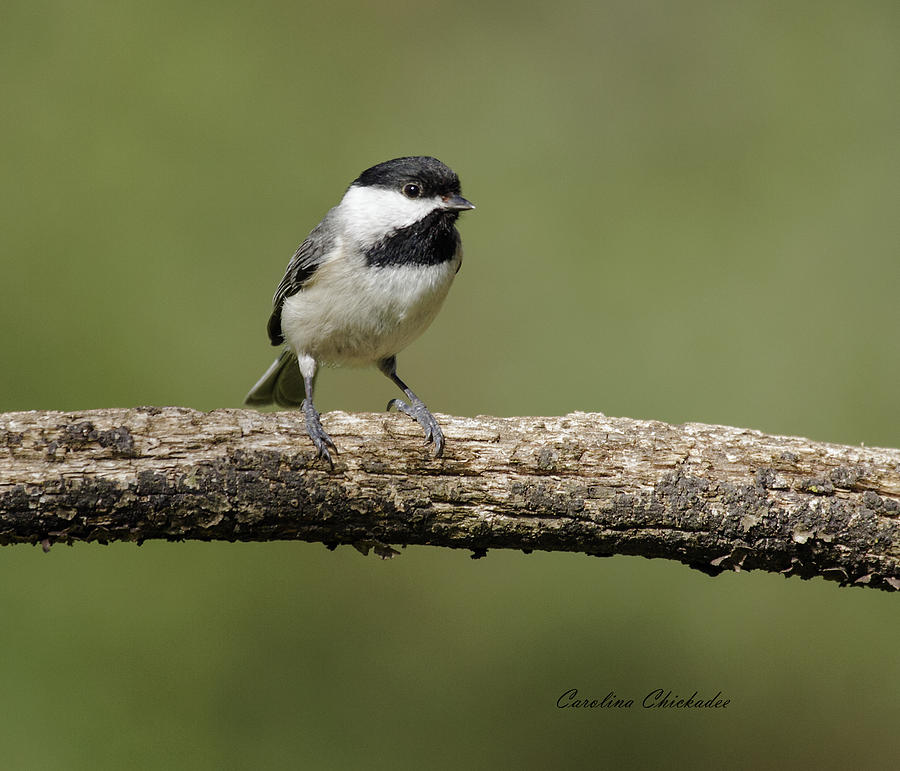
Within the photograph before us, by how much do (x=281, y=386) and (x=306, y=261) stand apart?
542 mm

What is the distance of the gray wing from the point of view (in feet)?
8.02

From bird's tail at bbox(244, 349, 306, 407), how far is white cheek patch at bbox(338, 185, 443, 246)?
0.59m

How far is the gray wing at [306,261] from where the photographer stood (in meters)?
2.44

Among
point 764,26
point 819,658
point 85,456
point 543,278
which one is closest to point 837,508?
point 819,658

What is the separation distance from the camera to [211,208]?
11.1 ft

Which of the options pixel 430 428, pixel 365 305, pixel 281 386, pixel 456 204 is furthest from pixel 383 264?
pixel 281 386

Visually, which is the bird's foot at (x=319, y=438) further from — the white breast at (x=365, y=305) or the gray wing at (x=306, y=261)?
the gray wing at (x=306, y=261)

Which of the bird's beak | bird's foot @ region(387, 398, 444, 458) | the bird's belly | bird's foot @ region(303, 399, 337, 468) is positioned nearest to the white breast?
the bird's belly

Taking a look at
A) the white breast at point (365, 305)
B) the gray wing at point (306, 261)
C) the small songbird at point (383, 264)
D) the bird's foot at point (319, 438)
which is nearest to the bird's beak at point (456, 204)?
the small songbird at point (383, 264)

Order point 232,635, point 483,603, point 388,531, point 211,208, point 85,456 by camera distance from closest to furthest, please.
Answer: point 85,456
point 388,531
point 232,635
point 483,603
point 211,208

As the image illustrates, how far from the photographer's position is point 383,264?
231 cm

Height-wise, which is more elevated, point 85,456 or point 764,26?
point 764,26

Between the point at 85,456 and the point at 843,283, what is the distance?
122 inches

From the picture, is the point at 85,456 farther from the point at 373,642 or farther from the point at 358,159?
the point at 358,159
